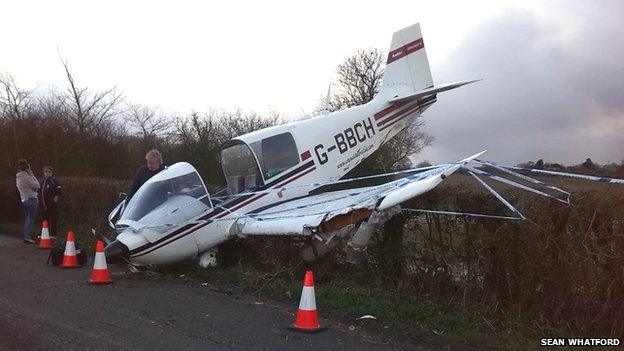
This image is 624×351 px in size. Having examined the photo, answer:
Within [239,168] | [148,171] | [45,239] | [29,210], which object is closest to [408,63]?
[239,168]

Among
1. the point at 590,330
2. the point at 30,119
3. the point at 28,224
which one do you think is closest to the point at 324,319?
the point at 590,330

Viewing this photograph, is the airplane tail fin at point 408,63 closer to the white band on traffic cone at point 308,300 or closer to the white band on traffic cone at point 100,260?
the white band on traffic cone at point 100,260

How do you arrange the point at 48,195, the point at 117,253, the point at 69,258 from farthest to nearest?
the point at 48,195 < the point at 69,258 < the point at 117,253

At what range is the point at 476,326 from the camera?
5996mm

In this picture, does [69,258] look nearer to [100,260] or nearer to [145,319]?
[100,260]

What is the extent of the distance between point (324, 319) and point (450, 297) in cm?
167

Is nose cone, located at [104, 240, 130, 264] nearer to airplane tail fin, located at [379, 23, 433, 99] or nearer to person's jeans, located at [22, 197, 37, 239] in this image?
person's jeans, located at [22, 197, 37, 239]

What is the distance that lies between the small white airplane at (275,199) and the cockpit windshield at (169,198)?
0.02m

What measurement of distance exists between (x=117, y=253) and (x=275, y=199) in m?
2.84

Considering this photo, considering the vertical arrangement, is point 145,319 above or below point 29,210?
below

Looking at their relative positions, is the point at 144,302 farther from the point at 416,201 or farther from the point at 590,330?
the point at 590,330

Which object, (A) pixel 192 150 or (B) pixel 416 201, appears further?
(A) pixel 192 150

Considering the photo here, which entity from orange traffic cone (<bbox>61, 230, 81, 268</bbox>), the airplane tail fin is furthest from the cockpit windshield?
the airplane tail fin

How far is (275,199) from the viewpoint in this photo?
31.5 feet
